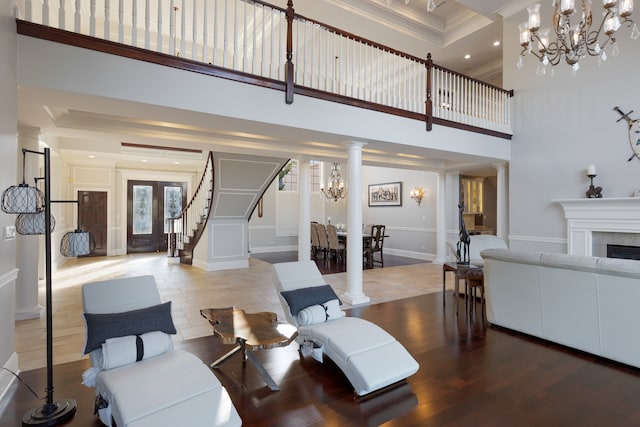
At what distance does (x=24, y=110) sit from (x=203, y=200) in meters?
4.46

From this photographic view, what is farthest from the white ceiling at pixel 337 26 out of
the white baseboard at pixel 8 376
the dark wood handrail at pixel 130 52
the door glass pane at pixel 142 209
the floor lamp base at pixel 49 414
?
the floor lamp base at pixel 49 414

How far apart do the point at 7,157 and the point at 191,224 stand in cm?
586

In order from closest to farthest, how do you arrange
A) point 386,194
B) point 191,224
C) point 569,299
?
point 569,299, point 191,224, point 386,194

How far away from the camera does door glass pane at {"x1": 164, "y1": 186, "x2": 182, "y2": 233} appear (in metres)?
10.5

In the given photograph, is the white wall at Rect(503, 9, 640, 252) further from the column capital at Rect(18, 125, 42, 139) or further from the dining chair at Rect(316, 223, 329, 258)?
the column capital at Rect(18, 125, 42, 139)

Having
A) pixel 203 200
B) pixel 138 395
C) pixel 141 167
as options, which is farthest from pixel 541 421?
pixel 141 167

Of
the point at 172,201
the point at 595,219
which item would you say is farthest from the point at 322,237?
the point at 595,219

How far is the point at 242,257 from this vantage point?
8070 mm

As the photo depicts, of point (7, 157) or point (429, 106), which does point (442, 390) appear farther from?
point (429, 106)

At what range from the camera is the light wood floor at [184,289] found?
354cm

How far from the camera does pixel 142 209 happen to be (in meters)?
10.2

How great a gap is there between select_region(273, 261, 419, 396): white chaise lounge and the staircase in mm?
5042

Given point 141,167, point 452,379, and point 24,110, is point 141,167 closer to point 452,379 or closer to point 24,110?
point 24,110

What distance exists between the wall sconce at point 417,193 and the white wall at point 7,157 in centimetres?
903
